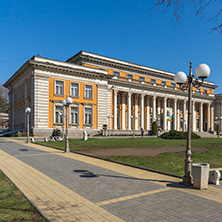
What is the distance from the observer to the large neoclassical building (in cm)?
3791

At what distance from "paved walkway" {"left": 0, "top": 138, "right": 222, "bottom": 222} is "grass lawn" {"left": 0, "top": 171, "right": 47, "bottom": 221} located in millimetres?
201

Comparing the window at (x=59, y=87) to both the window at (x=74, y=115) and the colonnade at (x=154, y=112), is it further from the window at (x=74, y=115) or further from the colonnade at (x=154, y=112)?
the colonnade at (x=154, y=112)

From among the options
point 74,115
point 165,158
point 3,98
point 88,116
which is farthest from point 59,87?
point 165,158

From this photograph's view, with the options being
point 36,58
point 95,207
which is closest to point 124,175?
point 95,207

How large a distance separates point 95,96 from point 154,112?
18364 millimetres

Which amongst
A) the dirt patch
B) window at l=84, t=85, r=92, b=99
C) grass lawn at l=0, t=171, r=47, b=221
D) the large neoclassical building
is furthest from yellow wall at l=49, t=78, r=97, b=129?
grass lawn at l=0, t=171, r=47, b=221

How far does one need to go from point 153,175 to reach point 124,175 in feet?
3.82

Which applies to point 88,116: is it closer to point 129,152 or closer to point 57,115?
point 57,115

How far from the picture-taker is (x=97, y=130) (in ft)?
142

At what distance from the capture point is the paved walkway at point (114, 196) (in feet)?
16.8

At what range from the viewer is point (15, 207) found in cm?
561

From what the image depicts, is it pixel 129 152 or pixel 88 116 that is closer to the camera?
pixel 129 152

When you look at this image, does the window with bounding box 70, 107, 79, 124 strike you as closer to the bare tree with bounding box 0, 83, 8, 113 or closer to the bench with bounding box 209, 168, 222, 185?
the bare tree with bounding box 0, 83, 8, 113

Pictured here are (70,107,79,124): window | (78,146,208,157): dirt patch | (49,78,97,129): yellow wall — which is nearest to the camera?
(78,146,208,157): dirt patch
